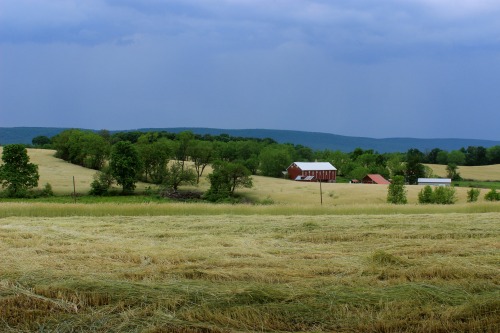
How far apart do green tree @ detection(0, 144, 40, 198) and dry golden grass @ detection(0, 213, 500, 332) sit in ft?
116

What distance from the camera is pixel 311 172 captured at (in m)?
68.5

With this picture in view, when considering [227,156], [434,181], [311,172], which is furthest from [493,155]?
[227,156]

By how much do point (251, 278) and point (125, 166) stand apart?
41.3m

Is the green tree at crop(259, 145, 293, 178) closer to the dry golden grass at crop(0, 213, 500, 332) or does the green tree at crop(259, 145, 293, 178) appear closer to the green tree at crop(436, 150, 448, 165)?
the green tree at crop(436, 150, 448, 165)

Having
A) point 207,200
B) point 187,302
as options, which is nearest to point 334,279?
point 187,302

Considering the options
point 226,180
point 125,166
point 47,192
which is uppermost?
point 125,166

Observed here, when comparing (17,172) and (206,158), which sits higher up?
(206,158)

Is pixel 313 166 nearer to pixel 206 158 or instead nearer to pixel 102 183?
pixel 206 158

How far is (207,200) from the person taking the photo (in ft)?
147

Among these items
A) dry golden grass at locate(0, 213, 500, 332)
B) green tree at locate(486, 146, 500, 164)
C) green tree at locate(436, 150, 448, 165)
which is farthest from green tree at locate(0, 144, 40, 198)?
green tree at locate(486, 146, 500, 164)

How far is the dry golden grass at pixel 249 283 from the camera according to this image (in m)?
4.49

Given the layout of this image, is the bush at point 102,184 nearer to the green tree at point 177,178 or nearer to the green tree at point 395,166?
the green tree at point 177,178

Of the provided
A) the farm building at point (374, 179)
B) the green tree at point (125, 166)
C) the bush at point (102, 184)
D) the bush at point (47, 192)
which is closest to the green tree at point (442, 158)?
the farm building at point (374, 179)

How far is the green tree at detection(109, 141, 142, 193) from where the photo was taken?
150 ft
